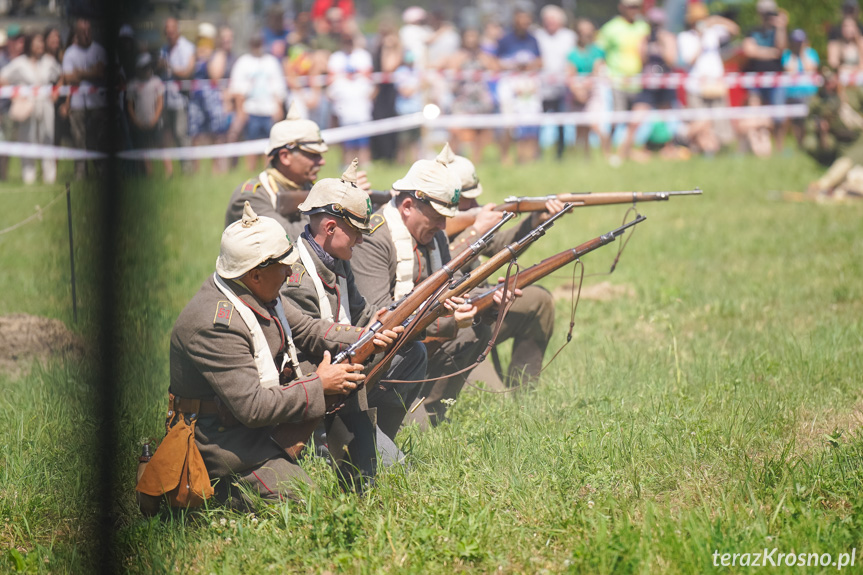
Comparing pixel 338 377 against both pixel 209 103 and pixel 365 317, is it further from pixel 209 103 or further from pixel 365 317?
pixel 209 103

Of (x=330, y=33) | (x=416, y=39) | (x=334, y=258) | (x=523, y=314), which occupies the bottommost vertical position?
(x=523, y=314)

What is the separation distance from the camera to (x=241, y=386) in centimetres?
511

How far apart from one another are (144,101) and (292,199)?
15.3ft

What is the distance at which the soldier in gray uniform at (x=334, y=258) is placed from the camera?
5883 mm

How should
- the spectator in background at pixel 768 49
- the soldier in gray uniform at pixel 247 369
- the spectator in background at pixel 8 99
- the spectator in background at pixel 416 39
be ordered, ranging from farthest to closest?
the spectator in background at pixel 768 49 → the spectator in background at pixel 416 39 → the spectator in background at pixel 8 99 → the soldier in gray uniform at pixel 247 369

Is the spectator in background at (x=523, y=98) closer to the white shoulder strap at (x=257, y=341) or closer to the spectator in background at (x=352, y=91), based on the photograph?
the spectator in background at (x=352, y=91)

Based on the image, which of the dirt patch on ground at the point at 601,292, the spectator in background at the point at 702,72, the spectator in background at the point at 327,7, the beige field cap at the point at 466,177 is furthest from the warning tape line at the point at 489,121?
the beige field cap at the point at 466,177

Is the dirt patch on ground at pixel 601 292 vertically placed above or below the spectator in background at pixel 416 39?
below

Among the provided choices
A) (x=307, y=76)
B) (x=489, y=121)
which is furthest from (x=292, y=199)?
(x=489, y=121)

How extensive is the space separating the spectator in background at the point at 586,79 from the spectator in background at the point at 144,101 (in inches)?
378

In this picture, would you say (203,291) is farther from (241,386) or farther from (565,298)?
(565,298)

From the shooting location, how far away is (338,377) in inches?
214

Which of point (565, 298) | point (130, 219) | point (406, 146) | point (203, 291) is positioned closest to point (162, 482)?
point (203, 291)

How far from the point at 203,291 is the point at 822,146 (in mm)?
14962
